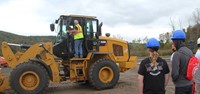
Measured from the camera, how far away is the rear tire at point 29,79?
40.5 feet

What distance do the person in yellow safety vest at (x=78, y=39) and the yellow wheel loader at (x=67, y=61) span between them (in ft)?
0.53

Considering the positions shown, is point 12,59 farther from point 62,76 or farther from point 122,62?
point 122,62

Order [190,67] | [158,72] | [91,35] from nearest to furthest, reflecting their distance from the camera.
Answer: [158,72]
[190,67]
[91,35]

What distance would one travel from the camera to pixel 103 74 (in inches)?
556

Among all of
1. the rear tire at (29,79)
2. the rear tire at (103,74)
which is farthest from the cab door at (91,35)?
the rear tire at (29,79)

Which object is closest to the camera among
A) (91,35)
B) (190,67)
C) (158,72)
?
(158,72)

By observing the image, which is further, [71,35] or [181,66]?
[71,35]

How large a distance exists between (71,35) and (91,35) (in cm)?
88

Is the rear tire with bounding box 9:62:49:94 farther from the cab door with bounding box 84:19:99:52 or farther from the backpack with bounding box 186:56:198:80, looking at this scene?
the backpack with bounding box 186:56:198:80

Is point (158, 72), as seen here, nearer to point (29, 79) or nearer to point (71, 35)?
point (29, 79)

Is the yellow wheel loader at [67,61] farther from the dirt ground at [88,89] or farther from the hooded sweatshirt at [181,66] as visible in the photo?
the hooded sweatshirt at [181,66]

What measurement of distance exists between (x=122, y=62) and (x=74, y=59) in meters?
2.37

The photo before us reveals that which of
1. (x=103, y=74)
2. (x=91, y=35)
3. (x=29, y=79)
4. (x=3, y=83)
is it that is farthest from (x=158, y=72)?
(x=91, y=35)

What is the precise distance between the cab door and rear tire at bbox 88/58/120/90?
0.64m
